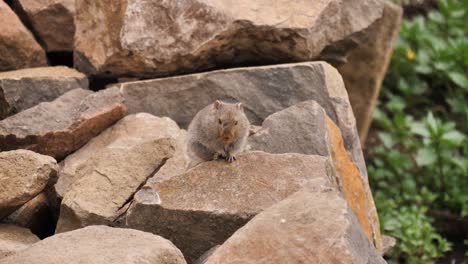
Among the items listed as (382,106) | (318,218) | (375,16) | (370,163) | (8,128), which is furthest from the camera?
(382,106)

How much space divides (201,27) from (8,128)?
1.98 metres

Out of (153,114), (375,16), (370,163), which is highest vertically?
(375,16)

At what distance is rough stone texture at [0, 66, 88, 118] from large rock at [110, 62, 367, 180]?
1.80ft

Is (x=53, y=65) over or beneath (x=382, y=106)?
over

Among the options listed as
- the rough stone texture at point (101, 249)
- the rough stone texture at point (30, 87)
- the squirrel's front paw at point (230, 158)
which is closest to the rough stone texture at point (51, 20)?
the rough stone texture at point (30, 87)

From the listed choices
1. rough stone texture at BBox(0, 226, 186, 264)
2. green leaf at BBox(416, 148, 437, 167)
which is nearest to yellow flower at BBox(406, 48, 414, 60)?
green leaf at BBox(416, 148, 437, 167)

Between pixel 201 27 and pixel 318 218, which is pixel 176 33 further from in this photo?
pixel 318 218

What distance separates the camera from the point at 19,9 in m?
8.02

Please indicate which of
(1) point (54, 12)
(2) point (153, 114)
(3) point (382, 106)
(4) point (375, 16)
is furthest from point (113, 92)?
(3) point (382, 106)

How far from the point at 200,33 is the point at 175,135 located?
1.01 meters

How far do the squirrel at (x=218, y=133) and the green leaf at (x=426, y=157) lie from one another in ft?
11.7

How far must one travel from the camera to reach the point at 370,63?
9180 millimetres

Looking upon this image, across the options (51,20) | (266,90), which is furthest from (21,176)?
(51,20)

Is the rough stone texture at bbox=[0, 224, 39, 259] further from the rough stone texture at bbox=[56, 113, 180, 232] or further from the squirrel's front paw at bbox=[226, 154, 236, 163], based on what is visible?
the squirrel's front paw at bbox=[226, 154, 236, 163]
